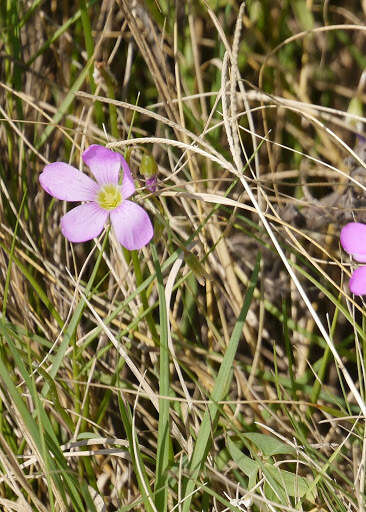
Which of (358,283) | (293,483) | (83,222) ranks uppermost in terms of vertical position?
(83,222)

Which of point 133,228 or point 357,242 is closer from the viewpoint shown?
point 133,228

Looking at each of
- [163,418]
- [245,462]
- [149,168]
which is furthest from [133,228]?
[245,462]

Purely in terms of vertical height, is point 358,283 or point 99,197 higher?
point 99,197

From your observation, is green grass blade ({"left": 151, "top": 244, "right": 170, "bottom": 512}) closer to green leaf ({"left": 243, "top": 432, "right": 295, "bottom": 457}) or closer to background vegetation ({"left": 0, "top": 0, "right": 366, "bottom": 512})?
background vegetation ({"left": 0, "top": 0, "right": 366, "bottom": 512})

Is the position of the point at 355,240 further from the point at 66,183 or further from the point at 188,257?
the point at 66,183

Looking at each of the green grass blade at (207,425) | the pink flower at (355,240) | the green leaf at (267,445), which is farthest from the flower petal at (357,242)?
the green leaf at (267,445)

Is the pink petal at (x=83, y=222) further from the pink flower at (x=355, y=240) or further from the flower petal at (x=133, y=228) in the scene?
the pink flower at (x=355, y=240)
